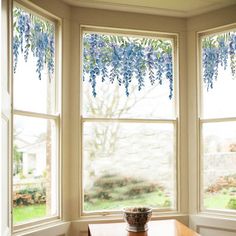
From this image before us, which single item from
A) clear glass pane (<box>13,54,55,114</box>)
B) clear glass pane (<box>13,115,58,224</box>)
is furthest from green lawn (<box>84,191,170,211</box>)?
clear glass pane (<box>13,54,55,114</box>)

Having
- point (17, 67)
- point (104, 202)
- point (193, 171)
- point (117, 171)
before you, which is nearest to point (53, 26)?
point (17, 67)

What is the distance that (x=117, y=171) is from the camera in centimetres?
350

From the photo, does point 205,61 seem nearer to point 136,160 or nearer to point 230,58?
point 230,58

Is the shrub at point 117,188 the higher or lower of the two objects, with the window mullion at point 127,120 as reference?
lower

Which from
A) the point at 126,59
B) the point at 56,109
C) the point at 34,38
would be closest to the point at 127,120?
the point at 126,59

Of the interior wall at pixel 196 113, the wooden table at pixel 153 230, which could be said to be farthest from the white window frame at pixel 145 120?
the wooden table at pixel 153 230

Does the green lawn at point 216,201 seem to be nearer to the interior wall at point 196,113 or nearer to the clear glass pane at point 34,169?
the interior wall at point 196,113

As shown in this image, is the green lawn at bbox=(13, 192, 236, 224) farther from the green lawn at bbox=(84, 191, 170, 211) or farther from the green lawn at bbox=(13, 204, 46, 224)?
the green lawn at bbox=(13, 204, 46, 224)

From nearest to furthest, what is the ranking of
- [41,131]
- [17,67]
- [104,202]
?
[17,67], [41,131], [104,202]

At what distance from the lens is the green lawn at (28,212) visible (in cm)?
285

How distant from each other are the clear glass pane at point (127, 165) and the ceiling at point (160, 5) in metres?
1.15

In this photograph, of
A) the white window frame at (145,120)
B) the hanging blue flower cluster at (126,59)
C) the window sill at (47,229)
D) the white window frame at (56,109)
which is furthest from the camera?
the hanging blue flower cluster at (126,59)

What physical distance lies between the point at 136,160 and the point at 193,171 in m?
0.60

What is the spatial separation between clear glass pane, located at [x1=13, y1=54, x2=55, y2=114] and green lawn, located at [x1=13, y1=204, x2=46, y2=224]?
2.69 ft
